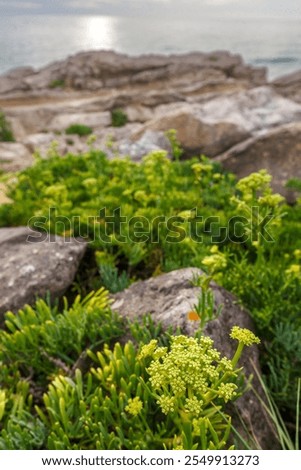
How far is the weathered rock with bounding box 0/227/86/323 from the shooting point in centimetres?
367

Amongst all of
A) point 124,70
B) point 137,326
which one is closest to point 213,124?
point 137,326

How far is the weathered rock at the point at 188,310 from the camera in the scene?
2615mm

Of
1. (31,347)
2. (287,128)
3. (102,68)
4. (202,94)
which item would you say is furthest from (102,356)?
(102,68)

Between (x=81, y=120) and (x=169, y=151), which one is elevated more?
(x=169, y=151)

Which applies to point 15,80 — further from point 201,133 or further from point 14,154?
point 201,133

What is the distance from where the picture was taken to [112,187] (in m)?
5.13

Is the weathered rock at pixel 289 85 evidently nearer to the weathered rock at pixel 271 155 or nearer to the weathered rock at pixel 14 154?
the weathered rock at pixel 14 154

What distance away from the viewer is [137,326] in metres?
2.82

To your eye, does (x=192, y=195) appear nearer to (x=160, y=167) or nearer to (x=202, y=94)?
(x=160, y=167)

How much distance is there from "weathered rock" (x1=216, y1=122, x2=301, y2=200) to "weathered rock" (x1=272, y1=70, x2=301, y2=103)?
31.0 metres

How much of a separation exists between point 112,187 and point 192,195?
2.92ft

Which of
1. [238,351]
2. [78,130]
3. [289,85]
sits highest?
[238,351]

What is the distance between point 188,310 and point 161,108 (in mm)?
31417

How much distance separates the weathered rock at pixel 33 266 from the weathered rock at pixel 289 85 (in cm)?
3545
